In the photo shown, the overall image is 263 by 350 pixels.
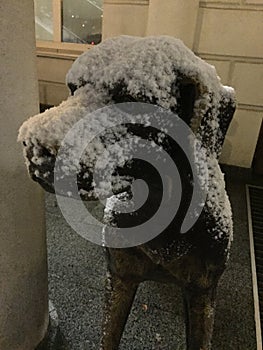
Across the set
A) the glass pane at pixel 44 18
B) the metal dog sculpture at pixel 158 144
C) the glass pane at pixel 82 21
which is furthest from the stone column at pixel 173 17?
the metal dog sculpture at pixel 158 144

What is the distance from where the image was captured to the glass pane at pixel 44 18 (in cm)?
334

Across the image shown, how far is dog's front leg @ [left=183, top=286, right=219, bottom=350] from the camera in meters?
0.83

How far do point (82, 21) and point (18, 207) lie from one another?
9.11 feet

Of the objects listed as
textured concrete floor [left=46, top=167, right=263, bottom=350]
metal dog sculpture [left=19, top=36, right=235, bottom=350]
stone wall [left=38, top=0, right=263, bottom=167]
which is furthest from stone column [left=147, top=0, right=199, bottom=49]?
metal dog sculpture [left=19, top=36, right=235, bottom=350]

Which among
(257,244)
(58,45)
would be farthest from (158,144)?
(58,45)

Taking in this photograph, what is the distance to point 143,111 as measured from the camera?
2.10 ft

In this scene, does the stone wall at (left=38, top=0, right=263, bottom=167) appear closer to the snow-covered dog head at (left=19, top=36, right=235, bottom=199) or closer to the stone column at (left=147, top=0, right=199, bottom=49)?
the stone column at (left=147, top=0, right=199, bottom=49)

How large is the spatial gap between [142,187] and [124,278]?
0.80ft

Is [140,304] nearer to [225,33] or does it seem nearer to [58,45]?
[225,33]

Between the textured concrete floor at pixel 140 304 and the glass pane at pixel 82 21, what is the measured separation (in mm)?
2099

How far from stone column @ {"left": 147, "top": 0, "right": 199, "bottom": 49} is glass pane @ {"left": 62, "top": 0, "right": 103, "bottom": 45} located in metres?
1.06

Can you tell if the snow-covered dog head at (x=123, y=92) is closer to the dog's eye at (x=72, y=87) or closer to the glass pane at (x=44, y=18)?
the dog's eye at (x=72, y=87)

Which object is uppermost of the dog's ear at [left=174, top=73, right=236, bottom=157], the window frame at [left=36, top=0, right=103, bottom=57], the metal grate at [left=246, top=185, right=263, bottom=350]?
the dog's ear at [left=174, top=73, right=236, bottom=157]

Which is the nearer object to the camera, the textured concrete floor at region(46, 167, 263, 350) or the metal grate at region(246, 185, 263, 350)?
the textured concrete floor at region(46, 167, 263, 350)
